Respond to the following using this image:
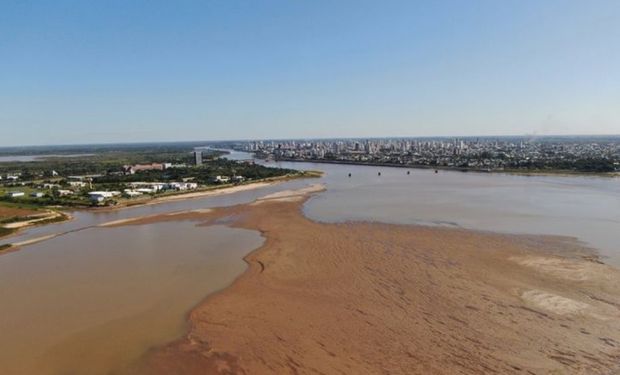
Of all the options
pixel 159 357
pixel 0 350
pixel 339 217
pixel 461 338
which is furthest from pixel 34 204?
pixel 461 338

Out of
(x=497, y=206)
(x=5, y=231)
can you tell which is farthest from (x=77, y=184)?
(x=497, y=206)

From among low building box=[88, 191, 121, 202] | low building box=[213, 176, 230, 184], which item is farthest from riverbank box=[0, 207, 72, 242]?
low building box=[213, 176, 230, 184]

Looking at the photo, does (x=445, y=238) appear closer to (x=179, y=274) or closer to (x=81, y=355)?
(x=179, y=274)

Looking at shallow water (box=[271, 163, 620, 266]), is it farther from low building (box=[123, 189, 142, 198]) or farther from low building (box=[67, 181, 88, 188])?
low building (box=[67, 181, 88, 188])

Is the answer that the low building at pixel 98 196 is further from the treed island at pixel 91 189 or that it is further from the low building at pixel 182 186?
the low building at pixel 182 186

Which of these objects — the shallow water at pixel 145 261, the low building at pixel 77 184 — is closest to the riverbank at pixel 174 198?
the shallow water at pixel 145 261

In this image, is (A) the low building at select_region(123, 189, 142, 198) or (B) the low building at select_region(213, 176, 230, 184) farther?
(B) the low building at select_region(213, 176, 230, 184)
